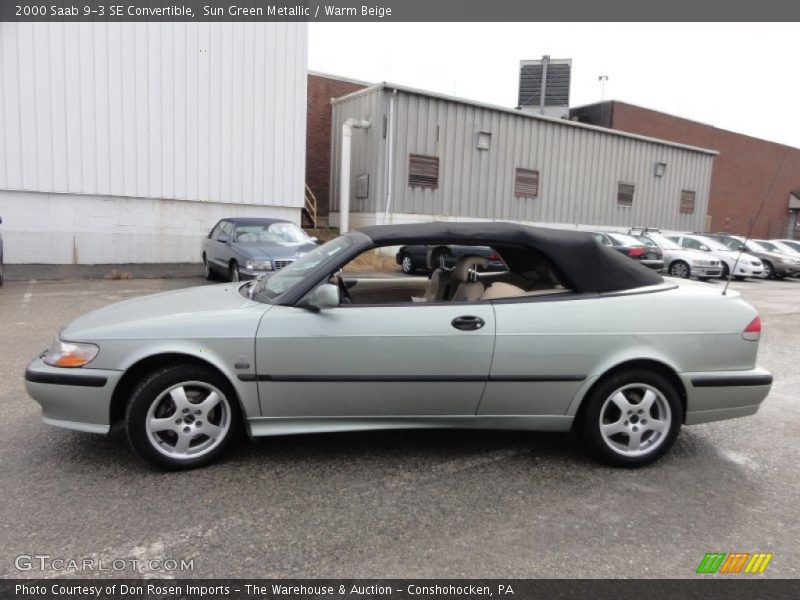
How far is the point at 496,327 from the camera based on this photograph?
3340 millimetres

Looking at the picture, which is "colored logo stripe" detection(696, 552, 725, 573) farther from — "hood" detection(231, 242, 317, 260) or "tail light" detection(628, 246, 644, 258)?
"tail light" detection(628, 246, 644, 258)

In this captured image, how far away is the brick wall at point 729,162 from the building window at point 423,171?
15018 millimetres

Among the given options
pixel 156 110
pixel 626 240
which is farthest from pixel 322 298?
pixel 626 240

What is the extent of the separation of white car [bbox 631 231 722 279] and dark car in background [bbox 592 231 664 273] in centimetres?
46

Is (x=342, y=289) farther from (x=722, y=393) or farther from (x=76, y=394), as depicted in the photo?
(x=722, y=393)

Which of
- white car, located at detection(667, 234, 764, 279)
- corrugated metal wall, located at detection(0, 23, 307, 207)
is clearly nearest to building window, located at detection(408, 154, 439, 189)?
corrugated metal wall, located at detection(0, 23, 307, 207)

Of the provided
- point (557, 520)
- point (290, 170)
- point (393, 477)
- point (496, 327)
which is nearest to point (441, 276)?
point (496, 327)

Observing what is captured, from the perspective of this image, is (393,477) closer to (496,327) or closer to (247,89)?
(496,327)

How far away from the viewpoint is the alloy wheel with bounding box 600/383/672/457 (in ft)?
11.4

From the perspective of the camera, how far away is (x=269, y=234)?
1147cm

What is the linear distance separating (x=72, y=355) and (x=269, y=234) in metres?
8.43

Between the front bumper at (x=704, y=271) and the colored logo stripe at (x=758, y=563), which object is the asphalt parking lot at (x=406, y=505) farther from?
the front bumper at (x=704, y=271)

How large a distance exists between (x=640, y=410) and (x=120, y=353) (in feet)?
9.76

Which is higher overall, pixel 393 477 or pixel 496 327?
pixel 496 327
